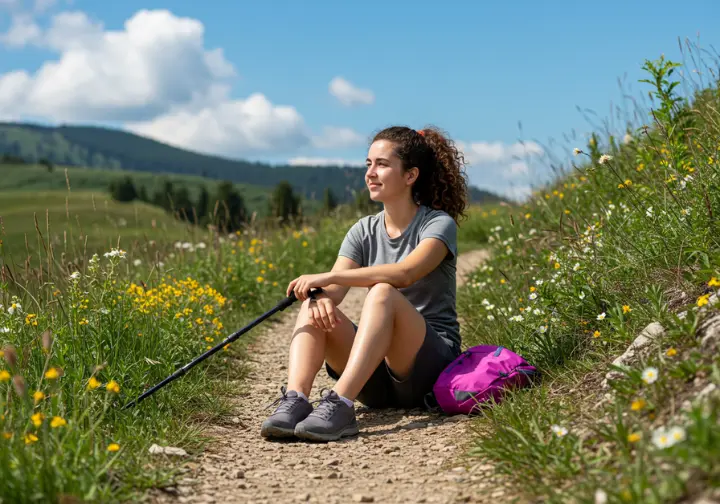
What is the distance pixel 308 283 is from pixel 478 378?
3.53 feet

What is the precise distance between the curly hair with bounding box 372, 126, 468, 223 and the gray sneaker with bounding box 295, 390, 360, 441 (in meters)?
1.38

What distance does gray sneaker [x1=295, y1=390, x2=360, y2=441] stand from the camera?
3523 millimetres

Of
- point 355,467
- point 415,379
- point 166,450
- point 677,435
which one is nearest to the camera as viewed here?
point 677,435

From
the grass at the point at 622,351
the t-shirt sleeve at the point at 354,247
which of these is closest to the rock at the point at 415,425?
the grass at the point at 622,351

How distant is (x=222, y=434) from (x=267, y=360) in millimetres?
1944

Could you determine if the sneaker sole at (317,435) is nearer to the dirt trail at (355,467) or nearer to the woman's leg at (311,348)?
the dirt trail at (355,467)

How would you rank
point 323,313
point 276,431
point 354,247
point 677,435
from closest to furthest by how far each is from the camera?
1. point 677,435
2. point 276,431
3. point 323,313
4. point 354,247

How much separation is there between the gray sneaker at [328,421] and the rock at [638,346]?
132cm

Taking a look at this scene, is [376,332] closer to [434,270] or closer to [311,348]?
[311,348]

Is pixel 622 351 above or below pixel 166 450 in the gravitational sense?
above

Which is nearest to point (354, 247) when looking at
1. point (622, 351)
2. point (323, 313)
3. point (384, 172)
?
point (384, 172)

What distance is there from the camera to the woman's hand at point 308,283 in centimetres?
384

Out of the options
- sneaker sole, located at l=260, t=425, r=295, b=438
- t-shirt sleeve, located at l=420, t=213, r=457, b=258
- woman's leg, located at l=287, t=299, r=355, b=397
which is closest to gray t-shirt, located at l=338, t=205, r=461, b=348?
t-shirt sleeve, located at l=420, t=213, r=457, b=258

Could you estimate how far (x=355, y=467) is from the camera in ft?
10.6
